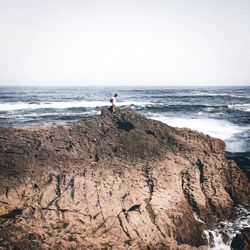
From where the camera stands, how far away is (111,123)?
7.16m

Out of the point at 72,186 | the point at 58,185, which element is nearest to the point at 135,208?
the point at 72,186

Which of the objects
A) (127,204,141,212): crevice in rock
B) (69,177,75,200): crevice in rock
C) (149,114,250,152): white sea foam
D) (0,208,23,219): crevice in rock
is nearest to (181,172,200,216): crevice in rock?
(127,204,141,212): crevice in rock

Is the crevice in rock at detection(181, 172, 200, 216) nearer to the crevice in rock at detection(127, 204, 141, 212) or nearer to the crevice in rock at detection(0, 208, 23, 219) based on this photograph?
the crevice in rock at detection(127, 204, 141, 212)

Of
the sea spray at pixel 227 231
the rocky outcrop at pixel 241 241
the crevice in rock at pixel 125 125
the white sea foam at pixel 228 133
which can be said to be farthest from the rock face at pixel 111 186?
the white sea foam at pixel 228 133

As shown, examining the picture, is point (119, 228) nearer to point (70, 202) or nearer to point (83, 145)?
point (70, 202)

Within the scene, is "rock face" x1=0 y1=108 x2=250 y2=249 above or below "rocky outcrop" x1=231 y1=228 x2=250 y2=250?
above

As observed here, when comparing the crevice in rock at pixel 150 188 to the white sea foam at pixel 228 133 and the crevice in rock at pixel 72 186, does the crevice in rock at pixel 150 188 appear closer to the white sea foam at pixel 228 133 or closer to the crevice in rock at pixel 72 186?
the crevice in rock at pixel 72 186

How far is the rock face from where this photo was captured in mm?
4516

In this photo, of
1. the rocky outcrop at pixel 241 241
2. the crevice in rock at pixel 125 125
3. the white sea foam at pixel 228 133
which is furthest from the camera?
the white sea foam at pixel 228 133

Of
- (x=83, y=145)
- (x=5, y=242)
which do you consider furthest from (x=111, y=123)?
(x=5, y=242)

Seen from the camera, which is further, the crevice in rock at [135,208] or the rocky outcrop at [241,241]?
the rocky outcrop at [241,241]

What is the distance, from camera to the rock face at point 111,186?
452 centimetres

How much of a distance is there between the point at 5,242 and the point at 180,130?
16.9ft

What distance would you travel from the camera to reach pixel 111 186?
5.35 metres
